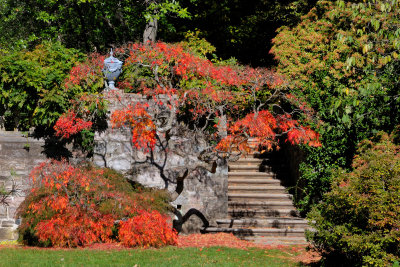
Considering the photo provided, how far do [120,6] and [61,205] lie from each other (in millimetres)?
10627

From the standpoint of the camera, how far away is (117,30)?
710 inches

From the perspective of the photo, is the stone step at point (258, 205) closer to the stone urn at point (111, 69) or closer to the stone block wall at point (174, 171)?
the stone block wall at point (174, 171)

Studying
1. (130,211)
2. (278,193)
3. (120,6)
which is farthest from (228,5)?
(130,211)

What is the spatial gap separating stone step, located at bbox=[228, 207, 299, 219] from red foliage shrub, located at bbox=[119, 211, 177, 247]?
2.86m

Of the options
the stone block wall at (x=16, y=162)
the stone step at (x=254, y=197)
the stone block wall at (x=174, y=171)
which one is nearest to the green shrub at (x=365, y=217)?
the stone block wall at (x=174, y=171)

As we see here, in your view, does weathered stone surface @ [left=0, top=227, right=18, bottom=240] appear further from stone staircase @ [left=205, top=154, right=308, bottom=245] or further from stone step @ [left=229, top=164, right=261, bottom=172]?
stone step @ [left=229, top=164, right=261, bottom=172]

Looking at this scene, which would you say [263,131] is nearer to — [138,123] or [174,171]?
[174,171]

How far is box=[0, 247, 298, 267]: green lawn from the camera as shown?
7668mm

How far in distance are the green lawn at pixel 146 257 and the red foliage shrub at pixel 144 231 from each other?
11.3 inches

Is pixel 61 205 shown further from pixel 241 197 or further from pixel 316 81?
pixel 316 81

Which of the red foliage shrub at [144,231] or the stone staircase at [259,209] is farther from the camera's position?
the stone staircase at [259,209]

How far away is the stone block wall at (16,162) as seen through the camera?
425 inches

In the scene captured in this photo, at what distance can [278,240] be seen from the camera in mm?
10641

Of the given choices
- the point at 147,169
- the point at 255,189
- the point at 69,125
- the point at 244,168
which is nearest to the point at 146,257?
the point at 147,169
